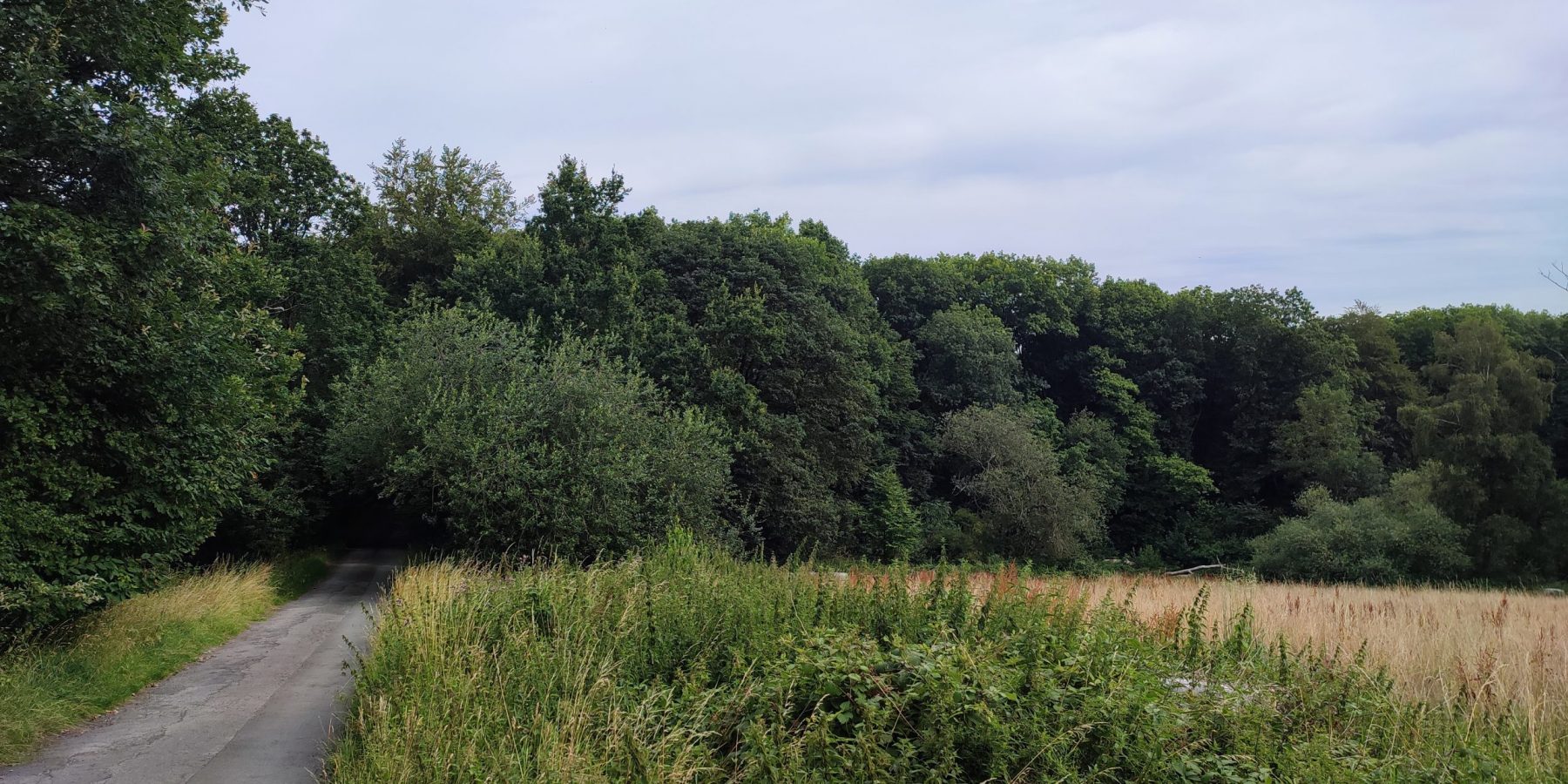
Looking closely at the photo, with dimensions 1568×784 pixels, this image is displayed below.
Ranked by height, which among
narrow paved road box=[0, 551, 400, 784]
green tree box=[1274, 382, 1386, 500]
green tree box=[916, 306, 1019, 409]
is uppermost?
green tree box=[916, 306, 1019, 409]

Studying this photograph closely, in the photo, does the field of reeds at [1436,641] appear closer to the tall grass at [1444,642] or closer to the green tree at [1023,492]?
the tall grass at [1444,642]

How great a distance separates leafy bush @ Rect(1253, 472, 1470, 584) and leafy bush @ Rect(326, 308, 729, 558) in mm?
21209

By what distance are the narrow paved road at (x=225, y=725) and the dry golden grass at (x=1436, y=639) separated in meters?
5.40

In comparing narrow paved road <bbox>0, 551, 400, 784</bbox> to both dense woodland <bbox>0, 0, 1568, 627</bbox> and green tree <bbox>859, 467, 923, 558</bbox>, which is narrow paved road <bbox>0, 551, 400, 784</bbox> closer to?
dense woodland <bbox>0, 0, 1568, 627</bbox>

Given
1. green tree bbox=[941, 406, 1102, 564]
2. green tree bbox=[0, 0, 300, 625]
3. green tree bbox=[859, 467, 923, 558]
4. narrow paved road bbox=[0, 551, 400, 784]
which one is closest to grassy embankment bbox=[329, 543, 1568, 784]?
narrow paved road bbox=[0, 551, 400, 784]

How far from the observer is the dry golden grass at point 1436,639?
6.73 metres

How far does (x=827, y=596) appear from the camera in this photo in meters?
7.86

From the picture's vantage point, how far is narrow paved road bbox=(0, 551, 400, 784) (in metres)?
7.50

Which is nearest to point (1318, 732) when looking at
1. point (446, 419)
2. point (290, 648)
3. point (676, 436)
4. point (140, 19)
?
point (290, 648)

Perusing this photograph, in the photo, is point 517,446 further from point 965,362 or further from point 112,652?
point 965,362

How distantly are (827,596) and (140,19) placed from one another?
35.6ft

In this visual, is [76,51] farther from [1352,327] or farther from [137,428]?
[1352,327]

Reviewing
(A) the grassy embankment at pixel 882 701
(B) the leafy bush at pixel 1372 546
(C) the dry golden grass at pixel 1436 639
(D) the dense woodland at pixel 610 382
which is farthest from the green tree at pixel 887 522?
(A) the grassy embankment at pixel 882 701

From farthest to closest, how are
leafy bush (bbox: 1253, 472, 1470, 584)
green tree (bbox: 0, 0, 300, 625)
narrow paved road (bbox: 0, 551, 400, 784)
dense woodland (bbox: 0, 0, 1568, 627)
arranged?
leafy bush (bbox: 1253, 472, 1470, 584), dense woodland (bbox: 0, 0, 1568, 627), green tree (bbox: 0, 0, 300, 625), narrow paved road (bbox: 0, 551, 400, 784)
